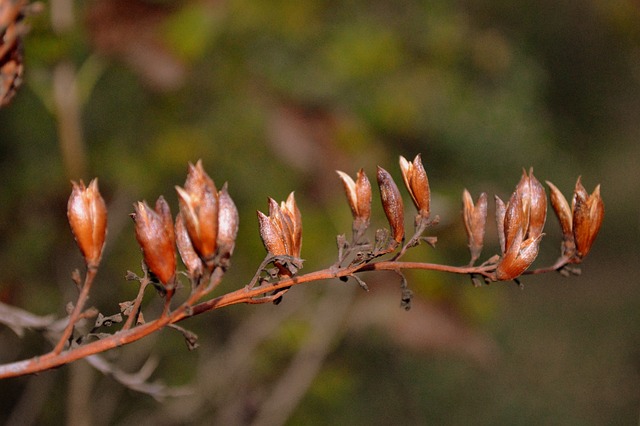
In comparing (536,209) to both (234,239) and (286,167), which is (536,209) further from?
(286,167)

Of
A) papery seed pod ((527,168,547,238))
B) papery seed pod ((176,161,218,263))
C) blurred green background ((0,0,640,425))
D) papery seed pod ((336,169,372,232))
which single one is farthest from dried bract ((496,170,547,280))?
blurred green background ((0,0,640,425))

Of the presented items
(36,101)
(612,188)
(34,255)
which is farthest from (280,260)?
(612,188)

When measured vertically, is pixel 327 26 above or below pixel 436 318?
above

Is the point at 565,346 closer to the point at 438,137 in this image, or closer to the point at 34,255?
the point at 438,137

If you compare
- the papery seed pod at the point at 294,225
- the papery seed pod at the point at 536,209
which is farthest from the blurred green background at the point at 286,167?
the papery seed pod at the point at 536,209

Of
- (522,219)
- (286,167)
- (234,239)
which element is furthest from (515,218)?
(286,167)

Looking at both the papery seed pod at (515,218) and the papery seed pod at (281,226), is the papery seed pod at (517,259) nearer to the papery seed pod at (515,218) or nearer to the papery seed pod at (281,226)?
the papery seed pod at (515,218)
